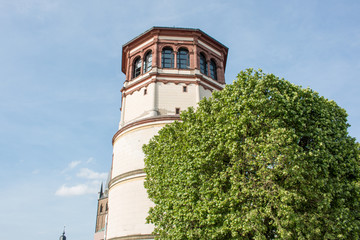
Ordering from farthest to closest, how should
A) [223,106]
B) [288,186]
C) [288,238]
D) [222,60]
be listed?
[222,60]
[223,106]
[288,186]
[288,238]

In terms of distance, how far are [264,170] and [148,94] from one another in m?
15.4

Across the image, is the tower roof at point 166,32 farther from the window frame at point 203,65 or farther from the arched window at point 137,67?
the window frame at point 203,65

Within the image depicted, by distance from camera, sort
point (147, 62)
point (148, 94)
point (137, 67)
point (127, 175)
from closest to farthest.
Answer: point (127, 175) → point (148, 94) → point (147, 62) → point (137, 67)

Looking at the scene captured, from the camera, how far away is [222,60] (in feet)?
97.7

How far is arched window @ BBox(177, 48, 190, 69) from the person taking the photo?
88.7 ft

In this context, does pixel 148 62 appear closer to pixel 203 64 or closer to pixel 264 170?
pixel 203 64

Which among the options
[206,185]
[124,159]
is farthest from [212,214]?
[124,159]

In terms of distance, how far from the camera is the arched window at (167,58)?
26.9 metres

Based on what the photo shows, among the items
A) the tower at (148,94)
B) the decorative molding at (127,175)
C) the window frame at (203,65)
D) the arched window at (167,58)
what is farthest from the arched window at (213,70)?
the decorative molding at (127,175)

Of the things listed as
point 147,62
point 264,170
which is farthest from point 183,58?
point 264,170

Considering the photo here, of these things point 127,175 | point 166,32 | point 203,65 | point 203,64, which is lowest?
point 127,175

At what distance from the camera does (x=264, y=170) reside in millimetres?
12250

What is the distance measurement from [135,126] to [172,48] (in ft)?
27.0

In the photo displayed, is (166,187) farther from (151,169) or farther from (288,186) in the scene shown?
(288,186)
